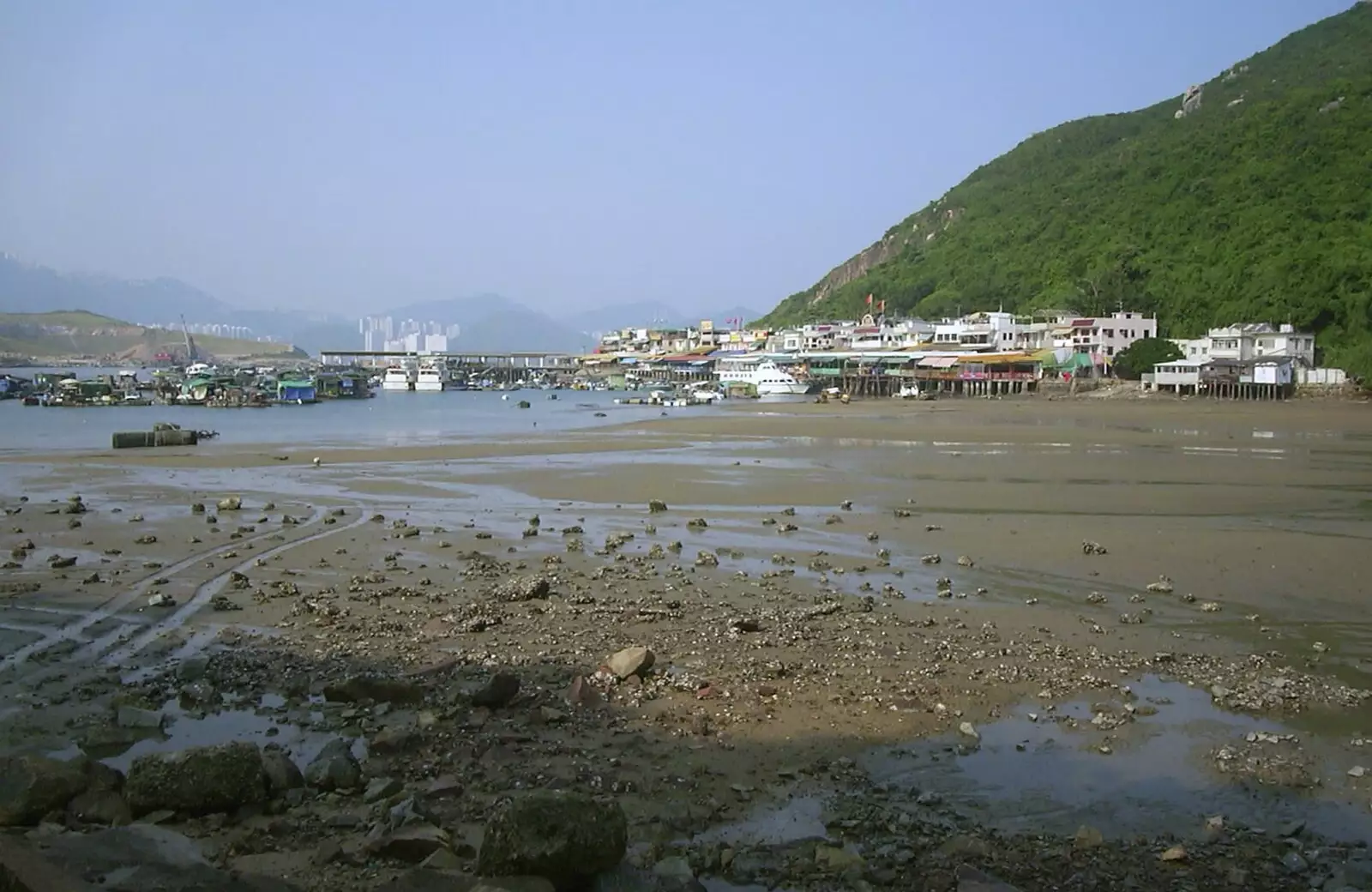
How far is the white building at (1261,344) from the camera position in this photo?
262 feet

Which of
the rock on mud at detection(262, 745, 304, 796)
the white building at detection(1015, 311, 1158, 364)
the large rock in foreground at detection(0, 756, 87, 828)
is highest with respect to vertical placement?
the white building at detection(1015, 311, 1158, 364)

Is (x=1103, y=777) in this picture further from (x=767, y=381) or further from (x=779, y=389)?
(x=767, y=381)

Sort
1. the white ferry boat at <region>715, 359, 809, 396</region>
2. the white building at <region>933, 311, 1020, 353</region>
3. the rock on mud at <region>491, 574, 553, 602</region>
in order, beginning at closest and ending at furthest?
the rock on mud at <region>491, 574, 553, 602</region> < the white ferry boat at <region>715, 359, 809, 396</region> < the white building at <region>933, 311, 1020, 353</region>

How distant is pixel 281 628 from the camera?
442 inches

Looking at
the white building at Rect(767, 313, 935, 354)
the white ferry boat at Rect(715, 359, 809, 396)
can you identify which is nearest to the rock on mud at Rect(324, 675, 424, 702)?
the white ferry boat at Rect(715, 359, 809, 396)

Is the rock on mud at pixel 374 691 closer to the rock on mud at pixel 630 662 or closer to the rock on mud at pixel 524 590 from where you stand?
the rock on mud at pixel 630 662

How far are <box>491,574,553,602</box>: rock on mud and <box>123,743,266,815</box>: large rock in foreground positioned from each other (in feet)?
20.2

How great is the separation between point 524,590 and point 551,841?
25.2 feet

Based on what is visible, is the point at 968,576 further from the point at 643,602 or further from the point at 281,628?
the point at 281,628

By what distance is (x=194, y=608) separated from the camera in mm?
12297

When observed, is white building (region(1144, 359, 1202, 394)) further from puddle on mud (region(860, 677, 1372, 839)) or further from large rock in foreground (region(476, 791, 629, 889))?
large rock in foreground (region(476, 791, 629, 889))

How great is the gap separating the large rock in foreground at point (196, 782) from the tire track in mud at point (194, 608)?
→ 4139 mm

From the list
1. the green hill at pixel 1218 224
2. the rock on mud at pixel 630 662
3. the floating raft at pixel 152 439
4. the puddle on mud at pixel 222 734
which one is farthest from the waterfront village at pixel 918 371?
the puddle on mud at pixel 222 734

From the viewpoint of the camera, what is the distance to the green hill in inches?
3676
